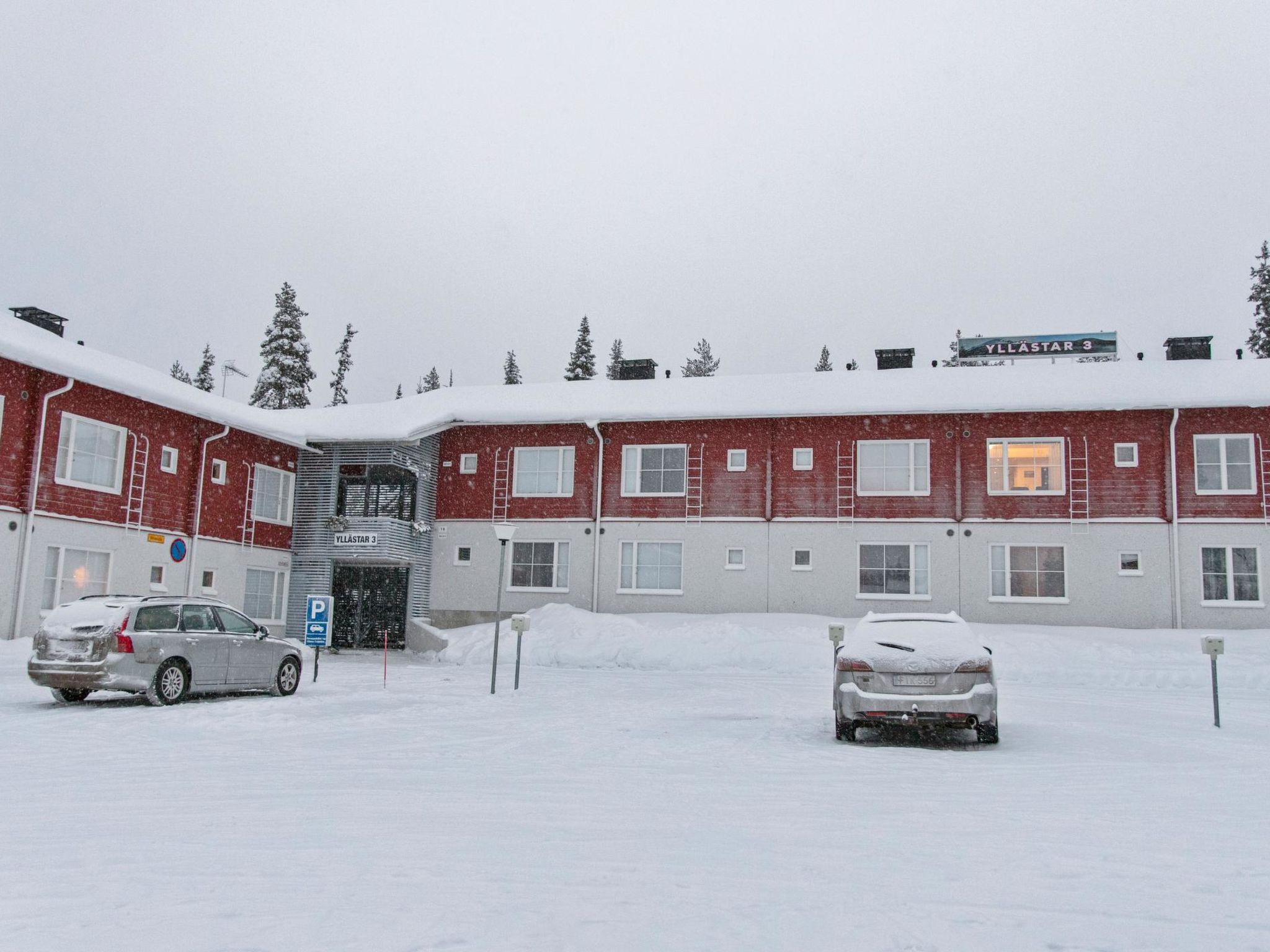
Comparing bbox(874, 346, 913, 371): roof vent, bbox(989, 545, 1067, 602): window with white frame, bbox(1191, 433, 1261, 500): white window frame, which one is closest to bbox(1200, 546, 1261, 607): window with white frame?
bbox(1191, 433, 1261, 500): white window frame

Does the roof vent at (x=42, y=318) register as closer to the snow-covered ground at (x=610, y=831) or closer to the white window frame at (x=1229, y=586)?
the snow-covered ground at (x=610, y=831)

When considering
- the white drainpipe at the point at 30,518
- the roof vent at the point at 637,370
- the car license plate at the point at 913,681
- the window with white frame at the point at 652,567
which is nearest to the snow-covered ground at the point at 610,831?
the car license plate at the point at 913,681

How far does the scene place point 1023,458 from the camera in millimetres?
27188

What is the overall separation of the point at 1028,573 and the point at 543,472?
1316 cm

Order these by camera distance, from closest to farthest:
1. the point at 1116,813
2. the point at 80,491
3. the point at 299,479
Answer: the point at 1116,813 → the point at 80,491 → the point at 299,479

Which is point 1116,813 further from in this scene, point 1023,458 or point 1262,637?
point 1023,458

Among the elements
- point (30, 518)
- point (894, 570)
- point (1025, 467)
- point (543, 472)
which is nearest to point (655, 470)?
point (543, 472)

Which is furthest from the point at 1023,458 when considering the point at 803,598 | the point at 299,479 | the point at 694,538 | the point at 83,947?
the point at 83,947

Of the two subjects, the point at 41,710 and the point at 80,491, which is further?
the point at 80,491

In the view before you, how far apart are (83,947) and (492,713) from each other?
9.84 m

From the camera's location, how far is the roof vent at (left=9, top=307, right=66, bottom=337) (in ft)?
90.4

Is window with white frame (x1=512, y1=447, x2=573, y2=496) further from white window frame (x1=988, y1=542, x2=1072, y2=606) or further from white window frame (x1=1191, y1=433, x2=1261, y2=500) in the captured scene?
white window frame (x1=1191, y1=433, x2=1261, y2=500)

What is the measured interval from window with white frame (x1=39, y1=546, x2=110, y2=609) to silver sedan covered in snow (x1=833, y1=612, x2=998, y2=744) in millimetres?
16922

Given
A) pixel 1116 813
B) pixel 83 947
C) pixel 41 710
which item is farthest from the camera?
pixel 41 710
